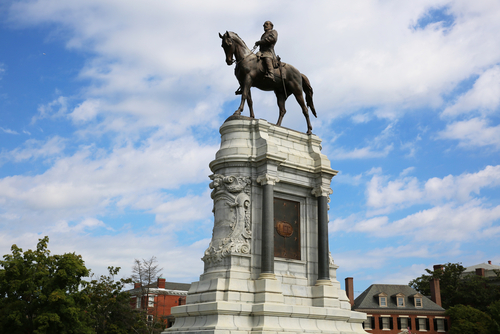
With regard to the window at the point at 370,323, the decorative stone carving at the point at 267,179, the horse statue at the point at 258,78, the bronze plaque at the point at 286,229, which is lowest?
the window at the point at 370,323

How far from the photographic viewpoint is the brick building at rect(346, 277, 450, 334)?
5875 cm

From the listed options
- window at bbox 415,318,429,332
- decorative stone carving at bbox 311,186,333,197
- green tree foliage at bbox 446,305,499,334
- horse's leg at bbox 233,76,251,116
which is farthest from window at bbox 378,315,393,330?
horse's leg at bbox 233,76,251,116

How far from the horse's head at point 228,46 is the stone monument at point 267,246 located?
2744 mm

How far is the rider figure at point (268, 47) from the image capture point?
2186 cm

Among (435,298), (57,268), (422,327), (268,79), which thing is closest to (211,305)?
(268,79)

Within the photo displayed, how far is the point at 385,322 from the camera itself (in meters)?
58.9

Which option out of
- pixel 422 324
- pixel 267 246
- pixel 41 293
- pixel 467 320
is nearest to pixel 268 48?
pixel 267 246

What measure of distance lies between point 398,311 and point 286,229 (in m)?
45.2

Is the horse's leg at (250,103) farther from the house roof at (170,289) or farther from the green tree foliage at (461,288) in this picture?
the green tree foliage at (461,288)

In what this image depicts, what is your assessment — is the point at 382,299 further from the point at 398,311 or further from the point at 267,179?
the point at 267,179

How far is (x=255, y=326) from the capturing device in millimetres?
16984

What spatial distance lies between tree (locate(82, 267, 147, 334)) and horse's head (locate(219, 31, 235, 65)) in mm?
27569

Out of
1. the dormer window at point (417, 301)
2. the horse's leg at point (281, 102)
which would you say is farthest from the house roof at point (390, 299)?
the horse's leg at point (281, 102)

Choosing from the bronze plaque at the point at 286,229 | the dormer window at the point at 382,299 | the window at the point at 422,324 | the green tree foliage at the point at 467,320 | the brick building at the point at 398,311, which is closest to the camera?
the bronze plaque at the point at 286,229
